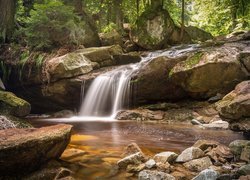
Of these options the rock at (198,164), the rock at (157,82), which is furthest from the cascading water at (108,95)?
the rock at (198,164)

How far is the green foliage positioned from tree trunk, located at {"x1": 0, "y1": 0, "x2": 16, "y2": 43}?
1351 millimetres

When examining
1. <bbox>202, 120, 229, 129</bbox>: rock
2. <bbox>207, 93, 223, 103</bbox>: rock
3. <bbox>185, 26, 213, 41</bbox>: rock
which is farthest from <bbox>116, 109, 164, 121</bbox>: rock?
<bbox>185, 26, 213, 41</bbox>: rock

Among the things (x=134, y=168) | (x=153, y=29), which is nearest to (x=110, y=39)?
(x=153, y=29)

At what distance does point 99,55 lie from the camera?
15.2 m

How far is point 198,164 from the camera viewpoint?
5.18 metres

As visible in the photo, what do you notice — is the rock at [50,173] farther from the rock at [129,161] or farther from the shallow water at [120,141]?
the rock at [129,161]

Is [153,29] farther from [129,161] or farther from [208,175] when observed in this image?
[208,175]

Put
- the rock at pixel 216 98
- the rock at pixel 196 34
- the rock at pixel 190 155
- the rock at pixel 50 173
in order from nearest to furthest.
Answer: the rock at pixel 50 173
the rock at pixel 190 155
the rock at pixel 216 98
the rock at pixel 196 34

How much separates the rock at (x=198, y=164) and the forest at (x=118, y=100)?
16 mm

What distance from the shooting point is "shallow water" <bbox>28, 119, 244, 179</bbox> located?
5.43m

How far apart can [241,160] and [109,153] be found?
8.29ft

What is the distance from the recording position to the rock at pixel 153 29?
717 inches

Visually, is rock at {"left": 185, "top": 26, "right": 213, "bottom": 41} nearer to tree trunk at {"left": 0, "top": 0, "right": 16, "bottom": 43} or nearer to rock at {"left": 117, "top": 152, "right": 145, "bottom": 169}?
tree trunk at {"left": 0, "top": 0, "right": 16, "bottom": 43}

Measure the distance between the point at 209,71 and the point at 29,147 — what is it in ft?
29.2
